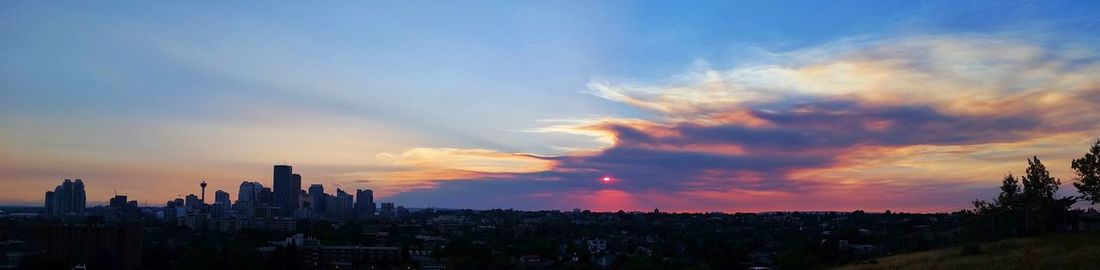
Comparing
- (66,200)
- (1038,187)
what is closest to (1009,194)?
(1038,187)

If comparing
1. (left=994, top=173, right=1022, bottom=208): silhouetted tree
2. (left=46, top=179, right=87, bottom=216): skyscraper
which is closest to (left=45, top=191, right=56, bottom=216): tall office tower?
(left=46, top=179, right=87, bottom=216): skyscraper

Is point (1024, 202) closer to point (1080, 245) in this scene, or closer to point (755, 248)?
point (1080, 245)

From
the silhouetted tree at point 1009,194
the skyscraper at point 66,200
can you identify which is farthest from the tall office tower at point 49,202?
the silhouetted tree at point 1009,194

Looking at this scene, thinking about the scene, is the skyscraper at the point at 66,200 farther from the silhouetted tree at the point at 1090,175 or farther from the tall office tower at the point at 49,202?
the silhouetted tree at the point at 1090,175

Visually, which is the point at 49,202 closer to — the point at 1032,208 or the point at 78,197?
the point at 78,197

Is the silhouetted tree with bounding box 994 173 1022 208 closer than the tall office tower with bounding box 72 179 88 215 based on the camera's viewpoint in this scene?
Yes

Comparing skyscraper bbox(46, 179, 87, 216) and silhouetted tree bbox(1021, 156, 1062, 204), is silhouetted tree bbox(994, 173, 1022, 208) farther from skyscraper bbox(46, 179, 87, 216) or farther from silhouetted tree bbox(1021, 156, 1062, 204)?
skyscraper bbox(46, 179, 87, 216)
